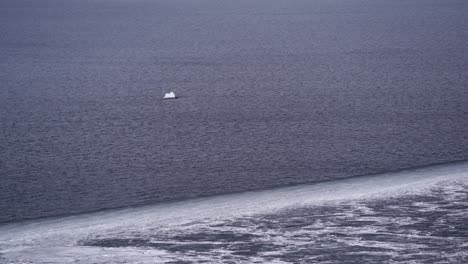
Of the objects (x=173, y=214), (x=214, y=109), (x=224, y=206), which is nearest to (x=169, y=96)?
(x=214, y=109)

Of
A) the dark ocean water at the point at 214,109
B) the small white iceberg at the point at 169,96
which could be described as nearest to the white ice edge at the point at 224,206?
the dark ocean water at the point at 214,109

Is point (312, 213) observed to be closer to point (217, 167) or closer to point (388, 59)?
point (217, 167)

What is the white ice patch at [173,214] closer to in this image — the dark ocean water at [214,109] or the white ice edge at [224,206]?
the white ice edge at [224,206]

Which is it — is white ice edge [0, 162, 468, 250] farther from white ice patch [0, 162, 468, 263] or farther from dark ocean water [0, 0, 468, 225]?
dark ocean water [0, 0, 468, 225]

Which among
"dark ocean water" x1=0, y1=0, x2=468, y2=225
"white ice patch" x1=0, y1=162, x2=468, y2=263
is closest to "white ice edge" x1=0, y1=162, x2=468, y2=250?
"white ice patch" x1=0, y1=162, x2=468, y2=263

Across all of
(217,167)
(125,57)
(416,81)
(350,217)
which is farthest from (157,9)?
(350,217)

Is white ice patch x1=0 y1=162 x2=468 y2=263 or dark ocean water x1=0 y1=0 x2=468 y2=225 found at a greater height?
dark ocean water x1=0 y1=0 x2=468 y2=225
